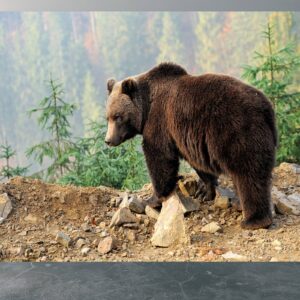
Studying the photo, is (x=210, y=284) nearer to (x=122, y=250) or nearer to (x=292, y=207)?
(x=122, y=250)

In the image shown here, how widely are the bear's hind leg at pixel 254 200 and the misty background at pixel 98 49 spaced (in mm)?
1490

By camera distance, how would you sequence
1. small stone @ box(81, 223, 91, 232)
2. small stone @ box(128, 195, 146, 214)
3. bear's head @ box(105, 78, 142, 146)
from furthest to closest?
small stone @ box(128, 195, 146, 214)
bear's head @ box(105, 78, 142, 146)
small stone @ box(81, 223, 91, 232)

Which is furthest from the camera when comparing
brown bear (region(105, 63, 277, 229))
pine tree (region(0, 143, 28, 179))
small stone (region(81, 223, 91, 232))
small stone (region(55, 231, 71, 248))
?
pine tree (region(0, 143, 28, 179))

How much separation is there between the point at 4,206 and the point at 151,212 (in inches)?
54.2

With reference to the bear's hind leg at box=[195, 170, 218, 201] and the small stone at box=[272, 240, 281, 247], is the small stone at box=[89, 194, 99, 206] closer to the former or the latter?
the bear's hind leg at box=[195, 170, 218, 201]

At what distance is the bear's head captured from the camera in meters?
4.68

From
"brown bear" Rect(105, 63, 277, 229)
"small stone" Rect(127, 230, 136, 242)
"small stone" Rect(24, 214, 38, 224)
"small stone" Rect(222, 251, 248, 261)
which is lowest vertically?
"small stone" Rect(222, 251, 248, 261)

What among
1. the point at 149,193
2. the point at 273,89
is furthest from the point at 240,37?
the point at 149,193

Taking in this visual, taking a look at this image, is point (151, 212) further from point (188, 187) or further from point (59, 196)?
point (59, 196)

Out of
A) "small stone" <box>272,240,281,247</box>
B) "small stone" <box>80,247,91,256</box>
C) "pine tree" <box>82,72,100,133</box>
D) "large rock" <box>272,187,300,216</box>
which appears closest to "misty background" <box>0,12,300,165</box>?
"pine tree" <box>82,72,100,133</box>

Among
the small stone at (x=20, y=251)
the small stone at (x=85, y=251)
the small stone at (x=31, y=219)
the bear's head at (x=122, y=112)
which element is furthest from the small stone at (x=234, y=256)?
the small stone at (x=31, y=219)

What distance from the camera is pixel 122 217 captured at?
4605 millimetres

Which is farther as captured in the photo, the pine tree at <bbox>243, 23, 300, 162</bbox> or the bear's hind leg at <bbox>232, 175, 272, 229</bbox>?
the pine tree at <bbox>243, 23, 300, 162</bbox>

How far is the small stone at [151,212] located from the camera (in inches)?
188
